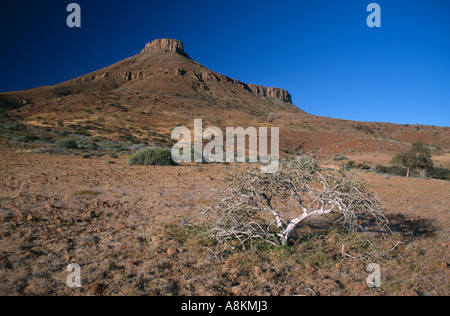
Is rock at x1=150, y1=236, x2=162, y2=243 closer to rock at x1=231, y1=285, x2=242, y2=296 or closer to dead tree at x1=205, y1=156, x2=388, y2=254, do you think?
dead tree at x1=205, y1=156, x2=388, y2=254

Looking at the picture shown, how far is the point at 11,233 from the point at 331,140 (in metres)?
37.7

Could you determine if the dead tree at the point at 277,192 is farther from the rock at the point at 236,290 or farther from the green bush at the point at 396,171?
the green bush at the point at 396,171

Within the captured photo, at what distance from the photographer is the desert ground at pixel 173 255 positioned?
9.68 feet

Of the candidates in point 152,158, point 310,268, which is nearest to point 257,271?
point 310,268

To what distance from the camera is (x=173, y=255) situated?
375 centimetres

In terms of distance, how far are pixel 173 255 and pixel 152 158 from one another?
39.0ft

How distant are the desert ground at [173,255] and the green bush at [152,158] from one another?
8.02 m

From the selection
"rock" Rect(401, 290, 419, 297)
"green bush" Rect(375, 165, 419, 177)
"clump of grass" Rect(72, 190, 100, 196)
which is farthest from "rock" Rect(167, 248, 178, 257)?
"green bush" Rect(375, 165, 419, 177)

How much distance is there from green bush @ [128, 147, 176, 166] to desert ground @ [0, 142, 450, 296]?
8018 mm

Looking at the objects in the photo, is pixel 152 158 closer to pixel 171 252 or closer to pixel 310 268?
pixel 171 252

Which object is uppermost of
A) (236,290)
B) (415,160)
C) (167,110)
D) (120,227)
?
(167,110)
